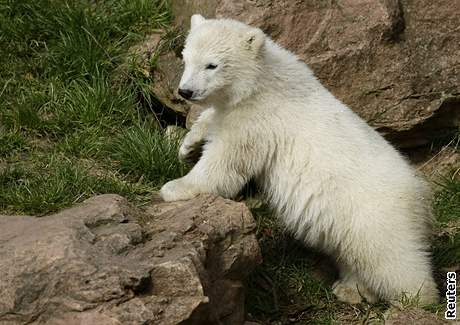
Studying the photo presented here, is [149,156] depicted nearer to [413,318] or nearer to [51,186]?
[51,186]

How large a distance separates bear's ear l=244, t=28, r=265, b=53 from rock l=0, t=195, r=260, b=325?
1.29m

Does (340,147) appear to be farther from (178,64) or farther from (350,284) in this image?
(178,64)

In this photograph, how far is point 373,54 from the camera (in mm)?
7719

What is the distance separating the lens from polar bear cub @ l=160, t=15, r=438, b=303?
20.0 feet

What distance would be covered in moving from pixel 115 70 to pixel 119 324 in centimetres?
433

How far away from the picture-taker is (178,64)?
822 cm

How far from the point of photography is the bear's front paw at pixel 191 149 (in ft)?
22.2

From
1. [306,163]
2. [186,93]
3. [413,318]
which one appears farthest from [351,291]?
[186,93]

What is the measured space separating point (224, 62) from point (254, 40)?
1.00ft

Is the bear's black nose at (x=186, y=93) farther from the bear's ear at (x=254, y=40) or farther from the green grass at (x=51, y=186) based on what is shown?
the green grass at (x=51, y=186)

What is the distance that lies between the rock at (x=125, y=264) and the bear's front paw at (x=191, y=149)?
100 cm

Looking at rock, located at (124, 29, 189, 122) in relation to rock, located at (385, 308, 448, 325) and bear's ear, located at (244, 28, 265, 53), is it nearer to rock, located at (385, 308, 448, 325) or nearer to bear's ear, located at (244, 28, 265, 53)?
bear's ear, located at (244, 28, 265, 53)

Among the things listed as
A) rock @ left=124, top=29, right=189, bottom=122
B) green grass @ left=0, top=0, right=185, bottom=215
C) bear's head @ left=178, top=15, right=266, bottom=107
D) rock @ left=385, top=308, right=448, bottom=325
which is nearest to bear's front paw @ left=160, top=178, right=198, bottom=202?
green grass @ left=0, top=0, right=185, bottom=215

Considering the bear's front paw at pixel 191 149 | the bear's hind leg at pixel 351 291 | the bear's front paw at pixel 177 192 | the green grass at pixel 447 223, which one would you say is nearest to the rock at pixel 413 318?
the bear's hind leg at pixel 351 291
